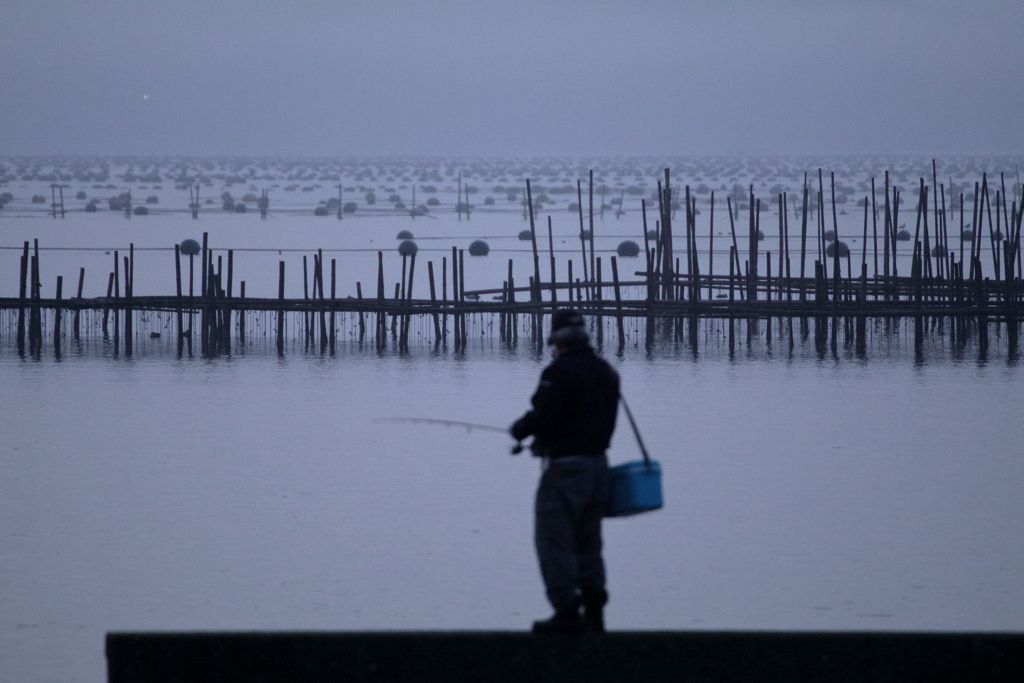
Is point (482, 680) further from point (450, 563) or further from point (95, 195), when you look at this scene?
point (95, 195)

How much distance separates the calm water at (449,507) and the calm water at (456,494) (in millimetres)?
35

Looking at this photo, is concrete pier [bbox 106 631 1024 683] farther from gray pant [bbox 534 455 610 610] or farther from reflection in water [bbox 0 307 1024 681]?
reflection in water [bbox 0 307 1024 681]

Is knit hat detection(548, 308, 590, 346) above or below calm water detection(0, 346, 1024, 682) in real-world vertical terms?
above

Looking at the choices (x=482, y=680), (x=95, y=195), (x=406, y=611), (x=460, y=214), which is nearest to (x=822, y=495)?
(x=406, y=611)

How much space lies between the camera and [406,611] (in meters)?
9.14

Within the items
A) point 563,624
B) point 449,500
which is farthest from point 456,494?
point 563,624

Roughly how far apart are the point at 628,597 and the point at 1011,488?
17.8 feet

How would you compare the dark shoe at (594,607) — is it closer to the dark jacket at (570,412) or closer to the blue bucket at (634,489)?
the blue bucket at (634,489)

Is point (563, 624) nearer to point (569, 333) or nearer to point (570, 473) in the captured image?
point (570, 473)

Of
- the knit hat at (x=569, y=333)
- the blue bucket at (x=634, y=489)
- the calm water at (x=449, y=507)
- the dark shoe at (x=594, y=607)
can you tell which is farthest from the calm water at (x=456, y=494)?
the knit hat at (x=569, y=333)

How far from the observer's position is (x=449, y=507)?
12.5 meters

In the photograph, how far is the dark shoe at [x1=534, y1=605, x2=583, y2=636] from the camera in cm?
665

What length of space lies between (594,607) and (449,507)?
5637mm

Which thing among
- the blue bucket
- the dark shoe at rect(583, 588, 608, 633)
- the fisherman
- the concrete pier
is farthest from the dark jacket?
the concrete pier
